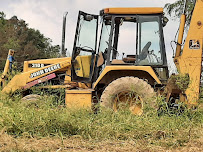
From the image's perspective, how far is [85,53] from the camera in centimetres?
807

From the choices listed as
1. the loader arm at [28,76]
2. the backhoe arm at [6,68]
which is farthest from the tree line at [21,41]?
the loader arm at [28,76]

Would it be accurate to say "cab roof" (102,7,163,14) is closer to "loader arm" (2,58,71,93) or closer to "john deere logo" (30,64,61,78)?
"loader arm" (2,58,71,93)

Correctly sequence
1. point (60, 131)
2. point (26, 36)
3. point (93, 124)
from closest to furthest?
point (60, 131), point (93, 124), point (26, 36)

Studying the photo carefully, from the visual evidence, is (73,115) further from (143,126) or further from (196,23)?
(196,23)

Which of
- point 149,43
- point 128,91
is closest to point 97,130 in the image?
point 128,91

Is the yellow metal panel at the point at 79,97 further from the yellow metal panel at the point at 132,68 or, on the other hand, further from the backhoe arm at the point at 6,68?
the backhoe arm at the point at 6,68

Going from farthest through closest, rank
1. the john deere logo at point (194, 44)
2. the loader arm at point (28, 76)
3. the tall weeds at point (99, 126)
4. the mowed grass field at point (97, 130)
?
the loader arm at point (28, 76), the john deere logo at point (194, 44), the tall weeds at point (99, 126), the mowed grass field at point (97, 130)

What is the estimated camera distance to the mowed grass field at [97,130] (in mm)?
4595

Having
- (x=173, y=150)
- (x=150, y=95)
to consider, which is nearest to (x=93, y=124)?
(x=173, y=150)

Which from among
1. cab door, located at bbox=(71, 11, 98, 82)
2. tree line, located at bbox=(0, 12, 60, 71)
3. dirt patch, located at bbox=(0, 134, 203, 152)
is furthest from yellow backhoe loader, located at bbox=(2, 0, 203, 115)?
tree line, located at bbox=(0, 12, 60, 71)

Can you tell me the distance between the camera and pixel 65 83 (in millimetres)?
8477

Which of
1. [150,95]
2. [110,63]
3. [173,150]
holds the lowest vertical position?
[173,150]

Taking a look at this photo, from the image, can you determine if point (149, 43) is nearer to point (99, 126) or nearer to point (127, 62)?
point (127, 62)

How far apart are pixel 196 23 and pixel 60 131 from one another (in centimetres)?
400
